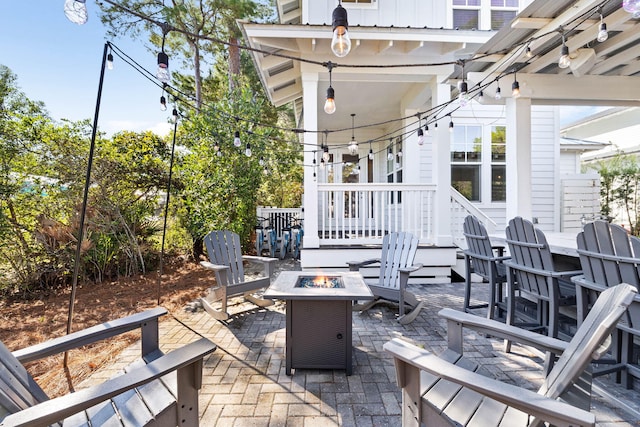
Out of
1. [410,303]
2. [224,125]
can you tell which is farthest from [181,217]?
[410,303]

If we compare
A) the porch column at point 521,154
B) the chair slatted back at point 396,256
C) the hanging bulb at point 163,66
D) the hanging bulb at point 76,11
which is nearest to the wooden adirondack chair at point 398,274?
the chair slatted back at point 396,256

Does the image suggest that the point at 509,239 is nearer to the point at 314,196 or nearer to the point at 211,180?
the point at 314,196

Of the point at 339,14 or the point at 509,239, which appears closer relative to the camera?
the point at 339,14

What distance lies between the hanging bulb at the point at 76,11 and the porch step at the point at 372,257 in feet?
12.4

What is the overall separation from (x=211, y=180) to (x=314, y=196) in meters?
2.32

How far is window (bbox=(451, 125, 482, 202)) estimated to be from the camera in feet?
21.8

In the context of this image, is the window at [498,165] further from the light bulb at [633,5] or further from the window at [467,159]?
the light bulb at [633,5]

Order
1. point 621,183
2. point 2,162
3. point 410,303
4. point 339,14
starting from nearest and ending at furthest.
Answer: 1. point 339,14
2. point 410,303
3. point 2,162
4. point 621,183

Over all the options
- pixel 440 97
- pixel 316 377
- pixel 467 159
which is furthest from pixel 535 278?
pixel 467 159

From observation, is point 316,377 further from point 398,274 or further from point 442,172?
point 442,172

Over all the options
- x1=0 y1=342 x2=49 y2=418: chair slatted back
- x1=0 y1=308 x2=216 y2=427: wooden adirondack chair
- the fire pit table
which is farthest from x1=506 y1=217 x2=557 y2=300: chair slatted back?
x1=0 y1=342 x2=49 y2=418: chair slatted back

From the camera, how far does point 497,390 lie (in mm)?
996

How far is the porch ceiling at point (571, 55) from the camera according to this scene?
2.83 m

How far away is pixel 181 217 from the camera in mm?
6031
